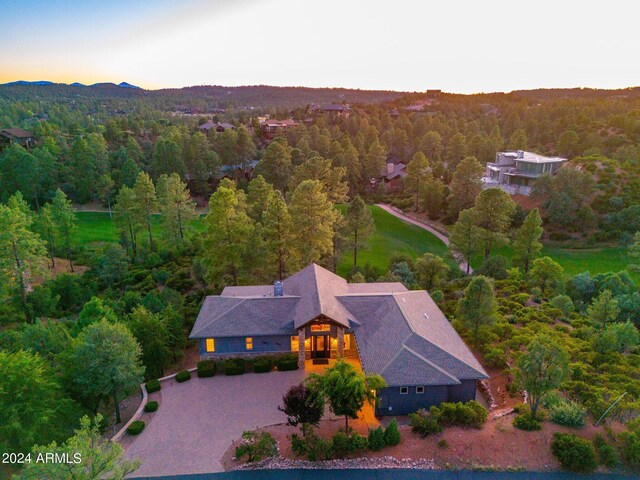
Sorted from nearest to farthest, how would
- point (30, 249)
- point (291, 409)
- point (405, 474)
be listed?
point (405, 474) < point (291, 409) < point (30, 249)

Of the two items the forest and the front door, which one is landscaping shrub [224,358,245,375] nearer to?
the forest

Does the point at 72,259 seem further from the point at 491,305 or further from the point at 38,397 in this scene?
the point at 491,305

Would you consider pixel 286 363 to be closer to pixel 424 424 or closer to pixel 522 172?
pixel 424 424

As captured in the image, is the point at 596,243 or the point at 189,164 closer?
the point at 596,243

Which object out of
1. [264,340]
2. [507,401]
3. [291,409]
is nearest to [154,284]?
[264,340]

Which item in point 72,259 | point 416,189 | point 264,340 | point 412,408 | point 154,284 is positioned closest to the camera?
point 412,408

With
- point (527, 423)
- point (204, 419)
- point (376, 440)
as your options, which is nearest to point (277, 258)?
point (204, 419)

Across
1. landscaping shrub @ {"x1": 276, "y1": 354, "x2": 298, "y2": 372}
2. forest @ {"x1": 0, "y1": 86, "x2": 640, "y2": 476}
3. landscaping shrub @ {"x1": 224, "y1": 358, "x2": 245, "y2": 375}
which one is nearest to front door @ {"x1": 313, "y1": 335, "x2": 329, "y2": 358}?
landscaping shrub @ {"x1": 276, "y1": 354, "x2": 298, "y2": 372}
